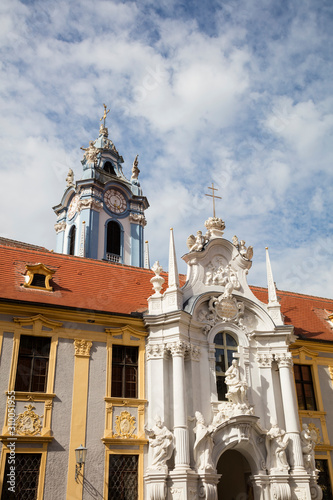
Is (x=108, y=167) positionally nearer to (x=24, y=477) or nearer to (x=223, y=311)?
(x=223, y=311)

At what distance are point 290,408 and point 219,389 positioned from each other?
255 cm

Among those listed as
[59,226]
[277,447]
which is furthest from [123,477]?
[59,226]

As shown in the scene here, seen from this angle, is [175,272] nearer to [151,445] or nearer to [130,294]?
[130,294]

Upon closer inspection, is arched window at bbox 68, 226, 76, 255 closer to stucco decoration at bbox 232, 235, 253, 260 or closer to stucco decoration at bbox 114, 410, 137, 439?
stucco decoration at bbox 232, 235, 253, 260

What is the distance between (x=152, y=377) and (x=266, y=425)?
4376 mm

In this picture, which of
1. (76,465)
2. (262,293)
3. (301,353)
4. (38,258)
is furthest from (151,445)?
(262,293)

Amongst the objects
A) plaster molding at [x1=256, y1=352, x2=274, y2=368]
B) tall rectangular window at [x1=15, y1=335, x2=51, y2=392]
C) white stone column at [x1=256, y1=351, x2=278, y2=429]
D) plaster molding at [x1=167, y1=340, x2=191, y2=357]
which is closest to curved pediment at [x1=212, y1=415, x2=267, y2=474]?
white stone column at [x1=256, y1=351, x2=278, y2=429]

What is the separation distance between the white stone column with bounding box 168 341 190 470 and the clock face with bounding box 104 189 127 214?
2127 cm

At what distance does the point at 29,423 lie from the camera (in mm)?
16312

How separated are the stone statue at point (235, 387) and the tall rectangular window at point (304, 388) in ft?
11.9

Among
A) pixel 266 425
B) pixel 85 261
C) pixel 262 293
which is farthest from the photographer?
pixel 262 293

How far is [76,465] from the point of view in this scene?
16328mm

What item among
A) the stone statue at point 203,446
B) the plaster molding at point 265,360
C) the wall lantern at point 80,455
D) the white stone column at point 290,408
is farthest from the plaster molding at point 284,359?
the wall lantern at point 80,455

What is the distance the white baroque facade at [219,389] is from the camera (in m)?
16.8
